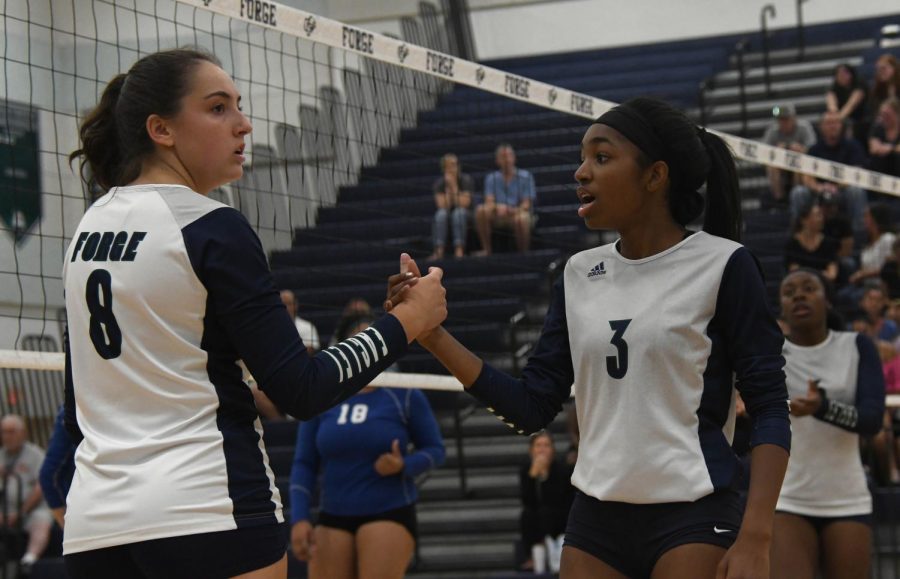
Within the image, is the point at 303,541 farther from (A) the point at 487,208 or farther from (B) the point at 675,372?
(A) the point at 487,208

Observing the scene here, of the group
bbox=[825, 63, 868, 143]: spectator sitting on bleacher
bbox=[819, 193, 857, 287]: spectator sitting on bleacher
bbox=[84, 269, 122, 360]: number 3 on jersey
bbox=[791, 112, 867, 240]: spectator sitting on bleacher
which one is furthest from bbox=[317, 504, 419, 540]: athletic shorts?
bbox=[825, 63, 868, 143]: spectator sitting on bleacher

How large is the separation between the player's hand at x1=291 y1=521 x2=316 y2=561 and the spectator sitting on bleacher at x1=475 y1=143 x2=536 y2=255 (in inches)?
204

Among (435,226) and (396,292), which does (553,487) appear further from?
(396,292)

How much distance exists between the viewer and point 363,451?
7027 millimetres

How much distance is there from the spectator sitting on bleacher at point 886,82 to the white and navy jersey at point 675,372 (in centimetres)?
1109

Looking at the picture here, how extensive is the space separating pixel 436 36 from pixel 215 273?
51.7 ft

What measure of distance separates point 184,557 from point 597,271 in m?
1.40

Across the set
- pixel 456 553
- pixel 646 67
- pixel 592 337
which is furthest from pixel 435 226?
Result: pixel 592 337

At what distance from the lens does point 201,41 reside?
14891 millimetres

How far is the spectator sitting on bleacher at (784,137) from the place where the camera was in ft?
43.8

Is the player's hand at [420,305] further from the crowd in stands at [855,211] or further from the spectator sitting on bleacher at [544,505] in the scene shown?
the crowd in stands at [855,211]

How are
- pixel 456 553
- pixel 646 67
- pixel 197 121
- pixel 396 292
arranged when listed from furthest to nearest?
1. pixel 646 67
2. pixel 456 553
3. pixel 396 292
4. pixel 197 121

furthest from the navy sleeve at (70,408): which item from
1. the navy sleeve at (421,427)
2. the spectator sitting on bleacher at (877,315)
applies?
the spectator sitting on bleacher at (877,315)

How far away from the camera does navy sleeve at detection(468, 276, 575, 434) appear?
11.7ft
